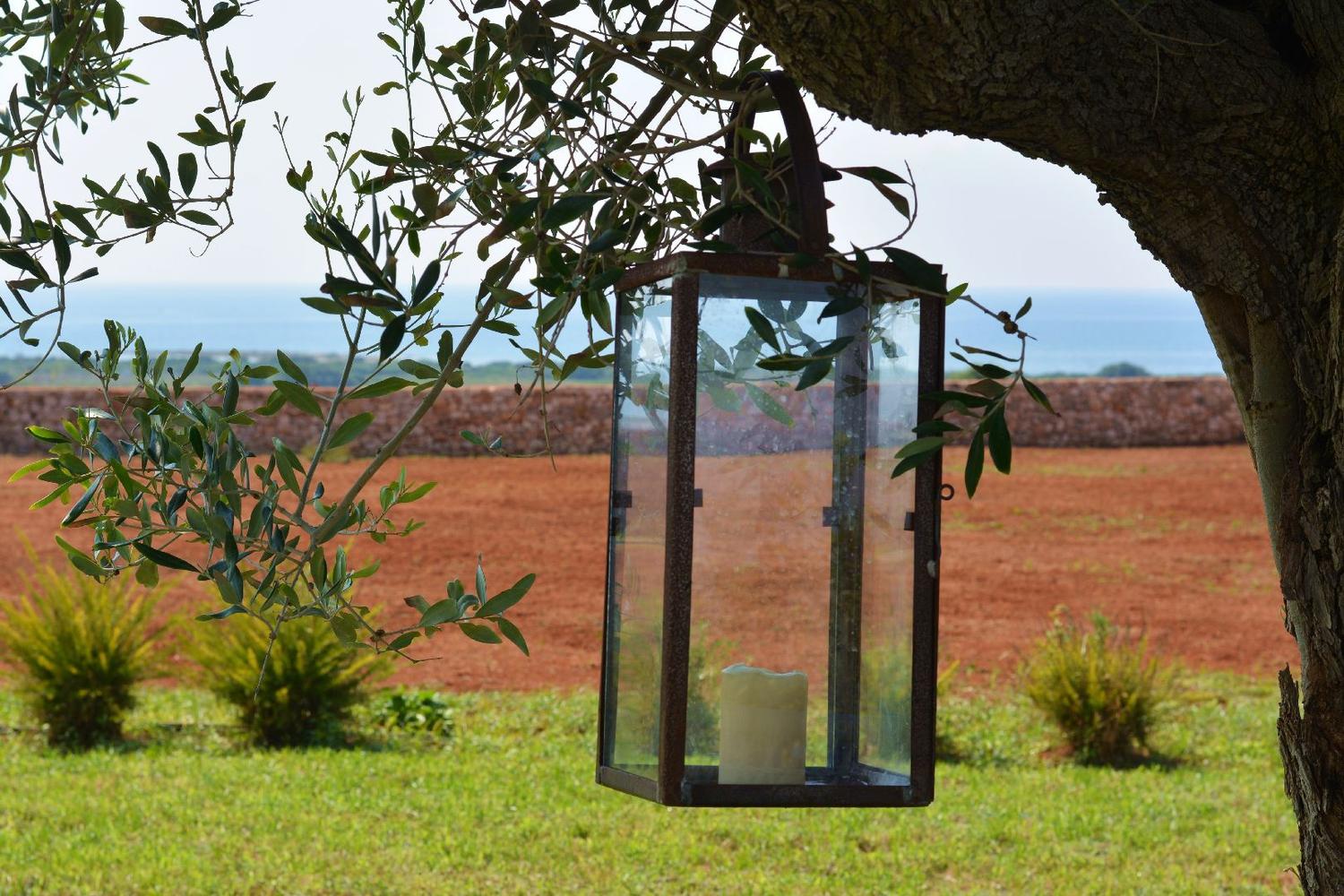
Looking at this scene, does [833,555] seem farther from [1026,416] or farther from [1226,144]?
[1026,416]

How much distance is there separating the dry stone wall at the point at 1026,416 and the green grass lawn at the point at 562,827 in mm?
12417

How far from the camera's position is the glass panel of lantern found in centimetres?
153

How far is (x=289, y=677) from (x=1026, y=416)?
600 inches

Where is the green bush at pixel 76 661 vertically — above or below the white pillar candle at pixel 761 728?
below

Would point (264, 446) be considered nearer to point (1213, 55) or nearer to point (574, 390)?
point (574, 390)

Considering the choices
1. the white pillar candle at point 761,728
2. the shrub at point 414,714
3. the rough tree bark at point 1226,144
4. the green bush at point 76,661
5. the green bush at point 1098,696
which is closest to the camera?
the rough tree bark at point 1226,144

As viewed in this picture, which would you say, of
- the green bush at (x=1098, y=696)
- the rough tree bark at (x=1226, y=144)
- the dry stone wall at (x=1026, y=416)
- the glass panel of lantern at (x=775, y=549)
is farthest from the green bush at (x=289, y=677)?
the dry stone wall at (x=1026, y=416)

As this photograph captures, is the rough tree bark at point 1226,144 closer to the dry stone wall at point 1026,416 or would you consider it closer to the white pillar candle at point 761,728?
the white pillar candle at point 761,728

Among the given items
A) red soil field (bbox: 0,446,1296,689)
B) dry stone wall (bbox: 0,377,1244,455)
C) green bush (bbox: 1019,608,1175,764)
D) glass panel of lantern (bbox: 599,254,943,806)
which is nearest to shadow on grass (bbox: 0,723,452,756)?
red soil field (bbox: 0,446,1296,689)

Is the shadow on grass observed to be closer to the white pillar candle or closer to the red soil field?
the red soil field

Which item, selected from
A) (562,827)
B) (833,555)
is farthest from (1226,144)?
(562,827)

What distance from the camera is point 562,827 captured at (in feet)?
15.0

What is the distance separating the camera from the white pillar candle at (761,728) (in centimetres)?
155

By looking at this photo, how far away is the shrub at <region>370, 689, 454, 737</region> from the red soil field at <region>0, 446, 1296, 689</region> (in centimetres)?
108
